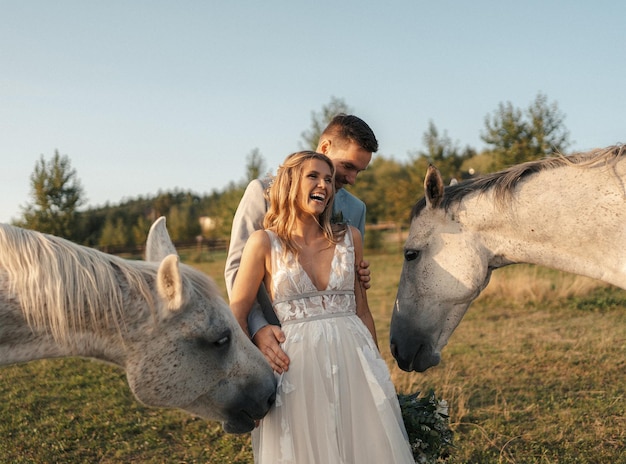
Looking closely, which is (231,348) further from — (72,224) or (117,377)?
(72,224)

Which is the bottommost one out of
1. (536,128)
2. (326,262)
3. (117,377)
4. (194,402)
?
(117,377)

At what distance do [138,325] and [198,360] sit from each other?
0.31 meters

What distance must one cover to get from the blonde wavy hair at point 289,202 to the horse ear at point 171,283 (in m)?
0.65

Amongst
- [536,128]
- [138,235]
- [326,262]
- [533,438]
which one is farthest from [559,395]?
[138,235]

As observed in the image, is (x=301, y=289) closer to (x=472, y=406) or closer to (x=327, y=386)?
(x=327, y=386)

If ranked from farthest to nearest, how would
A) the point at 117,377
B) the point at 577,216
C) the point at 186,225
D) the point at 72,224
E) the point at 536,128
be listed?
1. the point at 186,225
2. the point at 72,224
3. the point at 536,128
4. the point at 117,377
5. the point at 577,216

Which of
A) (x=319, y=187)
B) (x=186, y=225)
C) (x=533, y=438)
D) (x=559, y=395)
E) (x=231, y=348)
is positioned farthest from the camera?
(x=186, y=225)

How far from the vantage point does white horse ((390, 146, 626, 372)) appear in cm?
281

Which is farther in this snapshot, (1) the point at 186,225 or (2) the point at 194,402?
(1) the point at 186,225

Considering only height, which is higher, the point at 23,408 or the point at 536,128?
the point at 536,128

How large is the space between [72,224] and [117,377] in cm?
1986

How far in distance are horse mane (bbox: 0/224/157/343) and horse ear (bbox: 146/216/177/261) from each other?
0.27 m

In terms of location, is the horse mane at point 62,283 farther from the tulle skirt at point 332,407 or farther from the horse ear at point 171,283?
the tulle skirt at point 332,407

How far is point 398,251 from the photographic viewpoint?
2588 cm
